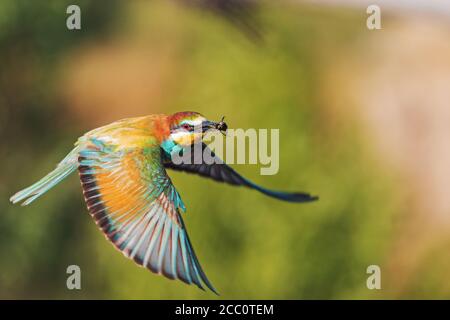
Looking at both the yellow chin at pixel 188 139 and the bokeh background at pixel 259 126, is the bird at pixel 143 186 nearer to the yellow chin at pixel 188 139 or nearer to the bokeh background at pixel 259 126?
the yellow chin at pixel 188 139

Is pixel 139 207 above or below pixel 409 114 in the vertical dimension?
below

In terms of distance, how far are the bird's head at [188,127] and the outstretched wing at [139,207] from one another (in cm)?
4

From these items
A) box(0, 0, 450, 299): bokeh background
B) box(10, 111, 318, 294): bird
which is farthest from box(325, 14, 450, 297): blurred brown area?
box(10, 111, 318, 294): bird

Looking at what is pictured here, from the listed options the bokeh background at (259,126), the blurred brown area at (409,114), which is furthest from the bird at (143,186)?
the blurred brown area at (409,114)

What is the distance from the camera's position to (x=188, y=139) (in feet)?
2.94

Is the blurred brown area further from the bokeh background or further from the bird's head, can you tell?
the bird's head

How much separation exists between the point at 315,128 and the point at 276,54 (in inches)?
5.7

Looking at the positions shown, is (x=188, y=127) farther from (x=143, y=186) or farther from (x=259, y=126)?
(x=259, y=126)

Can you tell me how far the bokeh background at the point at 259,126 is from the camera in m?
1.41

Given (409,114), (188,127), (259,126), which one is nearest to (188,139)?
(188,127)

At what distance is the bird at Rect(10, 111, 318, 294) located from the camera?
0.85m

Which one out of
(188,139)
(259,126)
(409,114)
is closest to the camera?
(188,139)

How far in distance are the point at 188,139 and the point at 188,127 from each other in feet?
0.04

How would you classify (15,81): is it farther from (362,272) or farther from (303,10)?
(362,272)
